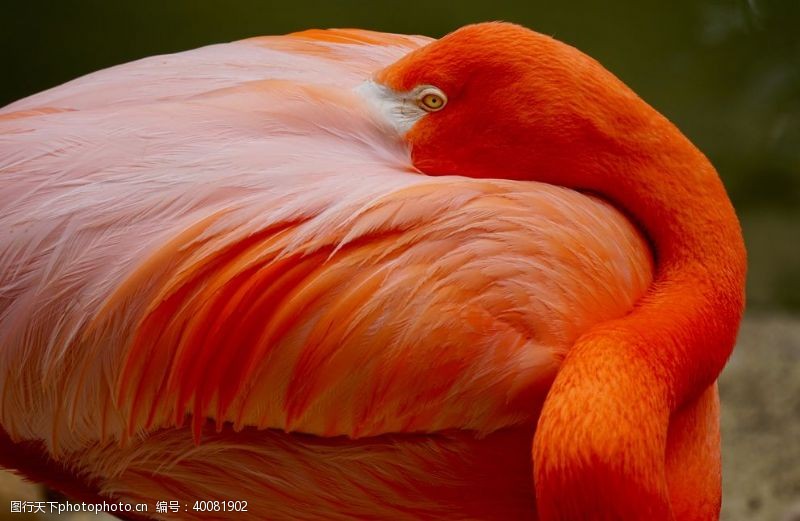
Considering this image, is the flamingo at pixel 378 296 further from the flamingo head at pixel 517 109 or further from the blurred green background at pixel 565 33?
the blurred green background at pixel 565 33

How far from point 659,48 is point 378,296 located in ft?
5.90

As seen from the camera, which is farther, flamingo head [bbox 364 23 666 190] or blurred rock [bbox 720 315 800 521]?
blurred rock [bbox 720 315 800 521]

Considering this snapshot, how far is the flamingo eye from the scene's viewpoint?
1501mm

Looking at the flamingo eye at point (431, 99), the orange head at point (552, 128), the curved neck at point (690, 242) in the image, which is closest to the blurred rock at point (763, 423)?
the curved neck at point (690, 242)

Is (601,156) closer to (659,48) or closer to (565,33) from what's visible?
(565,33)

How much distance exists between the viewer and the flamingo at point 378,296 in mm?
1307

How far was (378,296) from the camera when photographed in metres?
1.31

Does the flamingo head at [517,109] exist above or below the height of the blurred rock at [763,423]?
above

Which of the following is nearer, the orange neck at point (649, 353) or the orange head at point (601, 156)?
the orange neck at point (649, 353)

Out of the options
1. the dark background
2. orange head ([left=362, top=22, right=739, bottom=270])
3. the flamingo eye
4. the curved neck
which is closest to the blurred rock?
the dark background

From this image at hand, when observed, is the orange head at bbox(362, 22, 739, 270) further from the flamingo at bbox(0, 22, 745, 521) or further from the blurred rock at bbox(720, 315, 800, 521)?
the blurred rock at bbox(720, 315, 800, 521)

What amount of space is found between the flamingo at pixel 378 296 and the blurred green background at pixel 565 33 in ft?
3.88

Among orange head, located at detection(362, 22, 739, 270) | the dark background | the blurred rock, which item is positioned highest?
orange head, located at detection(362, 22, 739, 270)

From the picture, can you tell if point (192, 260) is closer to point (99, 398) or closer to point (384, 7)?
point (99, 398)
